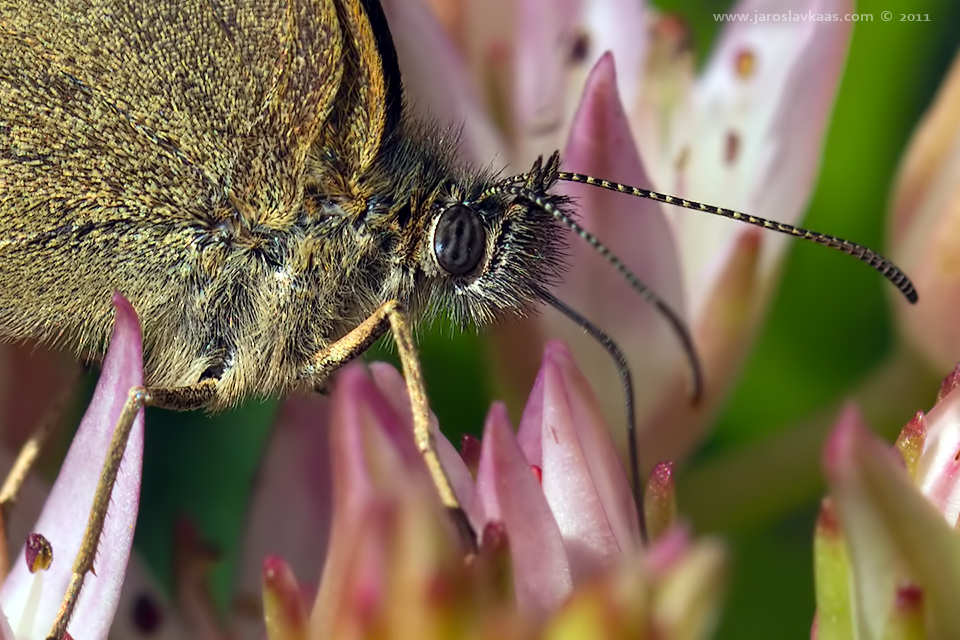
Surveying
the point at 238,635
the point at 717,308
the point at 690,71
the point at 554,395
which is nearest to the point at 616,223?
the point at 717,308

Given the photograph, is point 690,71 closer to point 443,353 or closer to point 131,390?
point 443,353

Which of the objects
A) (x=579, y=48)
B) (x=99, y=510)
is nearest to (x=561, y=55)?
(x=579, y=48)

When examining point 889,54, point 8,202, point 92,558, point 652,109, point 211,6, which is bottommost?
point 92,558

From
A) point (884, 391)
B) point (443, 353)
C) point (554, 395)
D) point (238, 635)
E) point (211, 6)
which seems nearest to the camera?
point (554, 395)

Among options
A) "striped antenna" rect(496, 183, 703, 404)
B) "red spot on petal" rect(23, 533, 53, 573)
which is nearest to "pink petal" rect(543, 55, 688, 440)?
"striped antenna" rect(496, 183, 703, 404)

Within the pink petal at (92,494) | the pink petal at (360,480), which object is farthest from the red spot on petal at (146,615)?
the pink petal at (360,480)

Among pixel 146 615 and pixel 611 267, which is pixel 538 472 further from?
pixel 146 615
